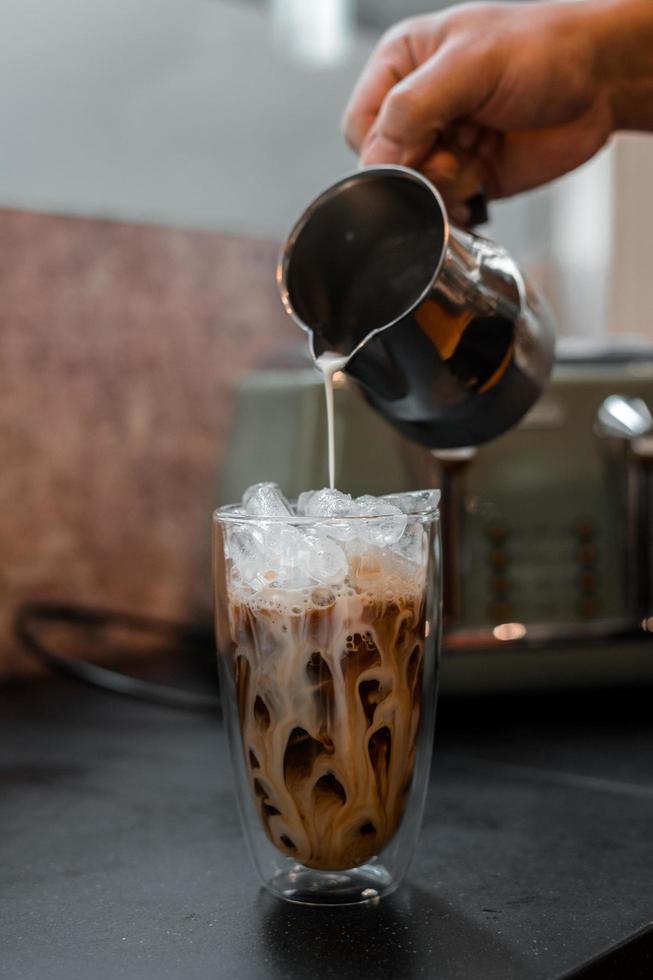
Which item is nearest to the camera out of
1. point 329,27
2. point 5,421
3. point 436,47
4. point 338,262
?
point 338,262

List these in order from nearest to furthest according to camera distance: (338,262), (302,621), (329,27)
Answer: (302,621), (338,262), (329,27)

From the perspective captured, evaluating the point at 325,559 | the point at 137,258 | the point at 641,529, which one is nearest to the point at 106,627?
the point at 137,258

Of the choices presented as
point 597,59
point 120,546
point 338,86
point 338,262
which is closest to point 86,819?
point 338,262

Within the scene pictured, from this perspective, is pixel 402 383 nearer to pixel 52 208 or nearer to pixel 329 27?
pixel 52 208

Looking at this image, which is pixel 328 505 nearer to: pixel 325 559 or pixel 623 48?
pixel 325 559

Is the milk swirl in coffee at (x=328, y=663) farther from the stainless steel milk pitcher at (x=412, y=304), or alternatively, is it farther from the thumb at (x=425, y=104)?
the thumb at (x=425, y=104)

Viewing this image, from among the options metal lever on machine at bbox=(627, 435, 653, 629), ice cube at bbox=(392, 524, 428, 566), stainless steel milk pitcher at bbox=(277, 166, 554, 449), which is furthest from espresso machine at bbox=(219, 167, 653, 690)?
ice cube at bbox=(392, 524, 428, 566)
